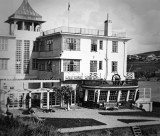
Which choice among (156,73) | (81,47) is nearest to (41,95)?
(81,47)

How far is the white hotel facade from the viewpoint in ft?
77.4

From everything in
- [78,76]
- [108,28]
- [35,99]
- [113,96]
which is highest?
[108,28]

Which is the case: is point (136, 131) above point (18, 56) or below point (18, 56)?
below

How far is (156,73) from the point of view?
140ft

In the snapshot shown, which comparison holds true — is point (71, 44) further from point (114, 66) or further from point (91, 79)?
point (114, 66)

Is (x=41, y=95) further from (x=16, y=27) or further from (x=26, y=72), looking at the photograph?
(x=16, y=27)

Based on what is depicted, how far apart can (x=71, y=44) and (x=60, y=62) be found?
178cm

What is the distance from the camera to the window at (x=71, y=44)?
25.1 m

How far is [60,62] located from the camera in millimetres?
24891

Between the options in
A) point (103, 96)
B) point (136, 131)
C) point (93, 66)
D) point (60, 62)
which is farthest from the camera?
point (93, 66)

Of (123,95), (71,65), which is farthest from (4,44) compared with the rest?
(123,95)

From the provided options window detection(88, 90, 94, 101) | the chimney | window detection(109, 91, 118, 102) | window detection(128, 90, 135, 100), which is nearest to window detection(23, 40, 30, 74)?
the chimney

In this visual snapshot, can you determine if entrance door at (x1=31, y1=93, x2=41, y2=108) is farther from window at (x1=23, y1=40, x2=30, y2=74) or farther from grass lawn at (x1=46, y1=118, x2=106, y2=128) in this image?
grass lawn at (x1=46, y1=118, x2=106, y2=128)

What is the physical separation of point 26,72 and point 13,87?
518 centimetres
